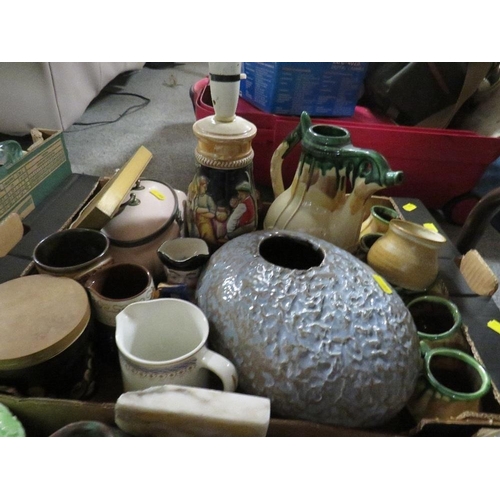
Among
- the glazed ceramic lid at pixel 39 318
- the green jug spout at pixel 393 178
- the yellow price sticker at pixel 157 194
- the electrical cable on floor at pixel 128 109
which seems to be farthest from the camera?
the electrical cable on floor at pixel 128 109

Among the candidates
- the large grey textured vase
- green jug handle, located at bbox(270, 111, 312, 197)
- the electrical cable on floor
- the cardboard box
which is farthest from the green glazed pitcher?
the electrical cable on floor

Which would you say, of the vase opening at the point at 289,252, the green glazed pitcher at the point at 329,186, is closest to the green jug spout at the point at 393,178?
the green glazed pitcher at the point at 329,186

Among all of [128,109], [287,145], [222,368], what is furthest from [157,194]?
[128,109]

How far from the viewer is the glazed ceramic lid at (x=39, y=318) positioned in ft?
1.38

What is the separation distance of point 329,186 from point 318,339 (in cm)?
27

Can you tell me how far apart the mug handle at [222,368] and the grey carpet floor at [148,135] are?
76cm

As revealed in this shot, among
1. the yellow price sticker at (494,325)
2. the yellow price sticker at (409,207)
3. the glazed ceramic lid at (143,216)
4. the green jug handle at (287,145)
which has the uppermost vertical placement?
the green jug handle at (287,145)

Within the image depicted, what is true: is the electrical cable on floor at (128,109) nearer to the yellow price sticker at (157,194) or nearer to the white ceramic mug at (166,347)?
the yellow price sticker at (157,194)

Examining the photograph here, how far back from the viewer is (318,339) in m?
0.43

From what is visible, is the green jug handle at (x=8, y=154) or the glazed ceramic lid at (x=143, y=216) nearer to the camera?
the glazed ceramic lid at (x=143, y=216)

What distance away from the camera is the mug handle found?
43 centimetres

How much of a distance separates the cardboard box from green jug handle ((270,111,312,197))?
1.41ft

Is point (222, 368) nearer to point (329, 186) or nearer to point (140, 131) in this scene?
point (329, 186)

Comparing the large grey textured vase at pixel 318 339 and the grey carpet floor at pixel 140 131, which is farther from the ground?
the large grey textured vase at pixel 318 339
